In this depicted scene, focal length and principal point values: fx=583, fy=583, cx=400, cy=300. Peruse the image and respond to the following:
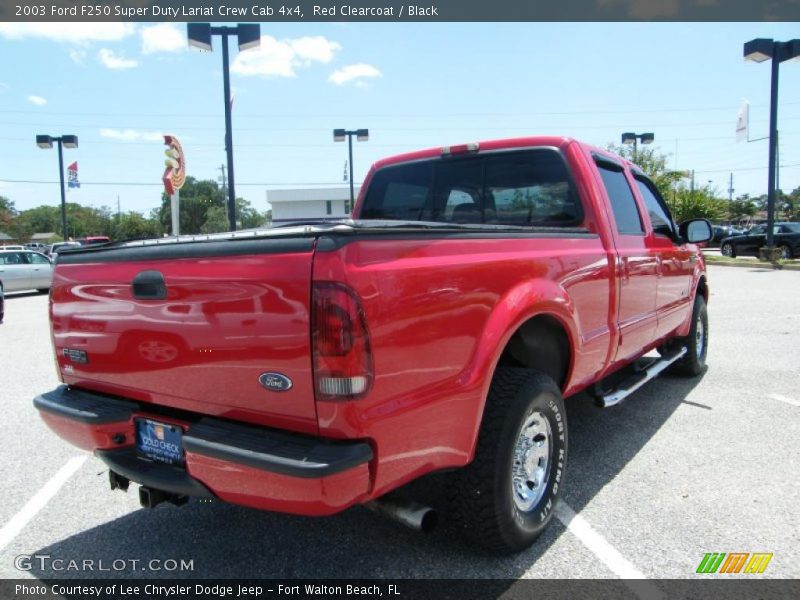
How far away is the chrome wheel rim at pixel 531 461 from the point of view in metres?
2.70

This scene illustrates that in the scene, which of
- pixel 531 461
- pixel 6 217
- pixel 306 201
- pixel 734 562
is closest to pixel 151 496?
pixel 531 461

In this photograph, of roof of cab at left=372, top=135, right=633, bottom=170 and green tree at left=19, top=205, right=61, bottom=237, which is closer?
roof of cab at left=372, top=135, right=633, bottom=170

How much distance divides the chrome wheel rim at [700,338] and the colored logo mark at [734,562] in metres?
3.44

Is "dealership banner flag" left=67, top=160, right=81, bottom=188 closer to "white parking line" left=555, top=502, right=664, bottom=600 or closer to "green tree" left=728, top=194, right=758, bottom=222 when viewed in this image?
"white parking line" left=555, top=502, right=664, bottom=600

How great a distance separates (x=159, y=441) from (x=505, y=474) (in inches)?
57.3

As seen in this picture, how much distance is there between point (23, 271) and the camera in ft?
57.0

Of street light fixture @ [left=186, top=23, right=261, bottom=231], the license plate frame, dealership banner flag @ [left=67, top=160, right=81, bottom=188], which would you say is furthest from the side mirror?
dealership banner flag @ [left=67, top=160, right=81, bottom=188]

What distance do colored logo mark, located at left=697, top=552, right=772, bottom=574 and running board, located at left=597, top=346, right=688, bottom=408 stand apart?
1078mm

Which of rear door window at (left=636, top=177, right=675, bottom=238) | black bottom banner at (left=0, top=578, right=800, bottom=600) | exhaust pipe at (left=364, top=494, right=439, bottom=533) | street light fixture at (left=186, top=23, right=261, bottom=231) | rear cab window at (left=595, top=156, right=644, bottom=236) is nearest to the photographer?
exhaust pipe at (left=364, top=494, right=439, bottom=533)

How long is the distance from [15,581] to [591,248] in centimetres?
327

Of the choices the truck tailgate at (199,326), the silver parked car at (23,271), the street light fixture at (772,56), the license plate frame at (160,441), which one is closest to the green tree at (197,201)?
the silver parked car at (23,271)

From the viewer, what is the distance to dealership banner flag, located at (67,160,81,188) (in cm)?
3388

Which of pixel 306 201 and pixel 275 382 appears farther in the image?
pixel 306 201

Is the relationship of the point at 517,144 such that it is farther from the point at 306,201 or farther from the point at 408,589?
the point at 306,201
